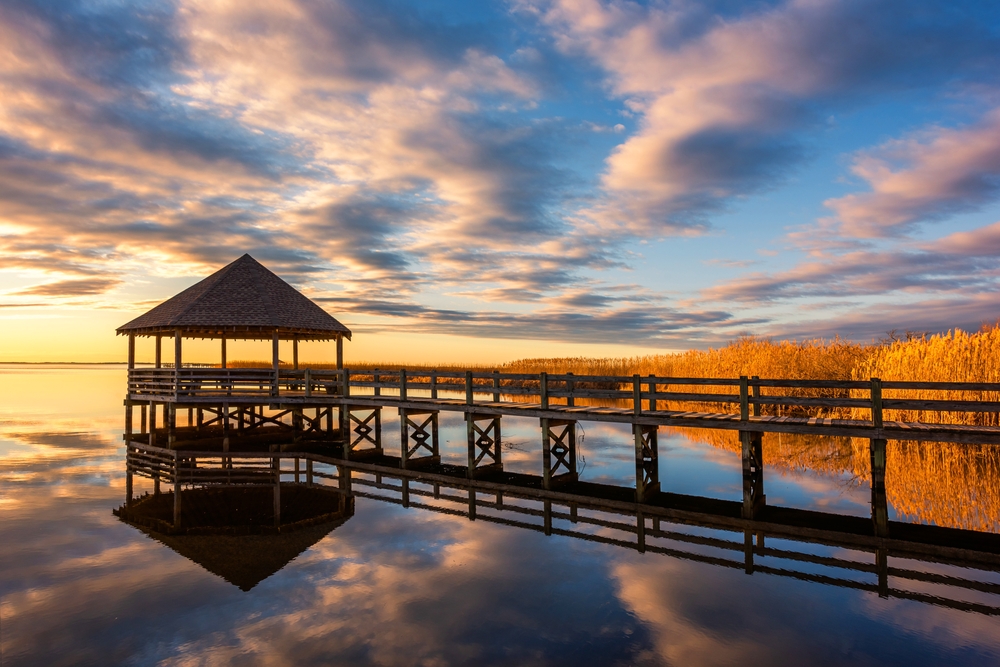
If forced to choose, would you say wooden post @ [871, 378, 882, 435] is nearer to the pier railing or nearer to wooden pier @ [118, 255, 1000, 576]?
wooden pier @ [118, 255, 1000, 576]

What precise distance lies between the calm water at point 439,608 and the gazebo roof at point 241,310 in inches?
436

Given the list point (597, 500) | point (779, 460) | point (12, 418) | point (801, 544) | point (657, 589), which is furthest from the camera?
point (12, 418)

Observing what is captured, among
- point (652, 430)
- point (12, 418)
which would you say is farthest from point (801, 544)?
point (12, 418)

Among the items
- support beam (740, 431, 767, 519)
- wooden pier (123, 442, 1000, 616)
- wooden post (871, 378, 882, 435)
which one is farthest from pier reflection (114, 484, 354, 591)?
wooden post (871, 378, 882, 435)

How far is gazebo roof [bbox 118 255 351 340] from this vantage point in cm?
2419

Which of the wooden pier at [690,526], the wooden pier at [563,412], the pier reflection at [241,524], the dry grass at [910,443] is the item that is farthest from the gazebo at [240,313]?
the dry grass at [910,443]

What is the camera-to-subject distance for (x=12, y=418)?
117 feet

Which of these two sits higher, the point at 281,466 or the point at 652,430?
the point at 652,430

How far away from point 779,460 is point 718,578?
1241 cm

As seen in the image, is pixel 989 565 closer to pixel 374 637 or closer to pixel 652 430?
pixel 652 430

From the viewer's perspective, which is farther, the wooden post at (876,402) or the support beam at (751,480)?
the support beam at (751,480)

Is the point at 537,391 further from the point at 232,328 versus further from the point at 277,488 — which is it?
the point at 232,328

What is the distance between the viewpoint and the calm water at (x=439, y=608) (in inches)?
297

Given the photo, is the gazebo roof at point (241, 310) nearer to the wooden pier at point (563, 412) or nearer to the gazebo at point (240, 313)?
the gazebo at point (240, 313)
